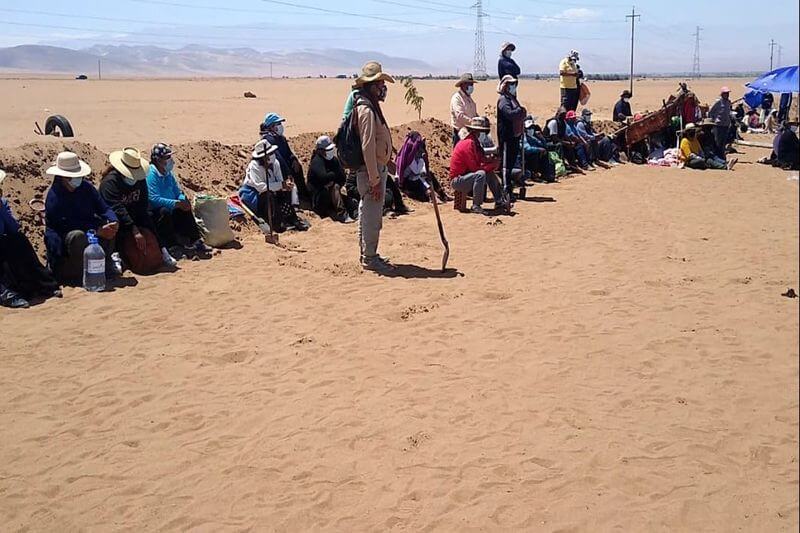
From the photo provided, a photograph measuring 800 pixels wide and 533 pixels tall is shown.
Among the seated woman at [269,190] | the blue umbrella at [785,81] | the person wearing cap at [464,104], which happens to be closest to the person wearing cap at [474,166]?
the person wearing cap at [464,104]

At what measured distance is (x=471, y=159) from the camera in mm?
10156

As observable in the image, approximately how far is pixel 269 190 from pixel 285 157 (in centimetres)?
100

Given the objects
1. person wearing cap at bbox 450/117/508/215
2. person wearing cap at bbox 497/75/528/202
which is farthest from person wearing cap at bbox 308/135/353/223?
person wearing cap at bbox 497/75/528/202

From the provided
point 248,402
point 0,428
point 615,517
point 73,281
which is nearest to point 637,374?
point 615,517

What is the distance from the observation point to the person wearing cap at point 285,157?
9742mm

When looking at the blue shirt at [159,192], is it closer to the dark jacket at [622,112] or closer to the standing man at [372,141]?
the standing man at [372,141]

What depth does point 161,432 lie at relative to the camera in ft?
14.7

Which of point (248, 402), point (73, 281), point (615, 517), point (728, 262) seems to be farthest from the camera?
point (728, 262)

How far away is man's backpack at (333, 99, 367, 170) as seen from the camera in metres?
7.14

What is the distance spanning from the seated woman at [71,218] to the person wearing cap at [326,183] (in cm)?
346

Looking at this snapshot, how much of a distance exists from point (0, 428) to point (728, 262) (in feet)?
22.5

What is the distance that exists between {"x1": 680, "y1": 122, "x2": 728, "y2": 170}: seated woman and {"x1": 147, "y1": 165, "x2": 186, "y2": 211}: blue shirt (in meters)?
10.6

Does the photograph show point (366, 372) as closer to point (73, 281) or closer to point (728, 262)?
point (73, 281)

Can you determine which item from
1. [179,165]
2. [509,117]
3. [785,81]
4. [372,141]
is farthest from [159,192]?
[785,81]
